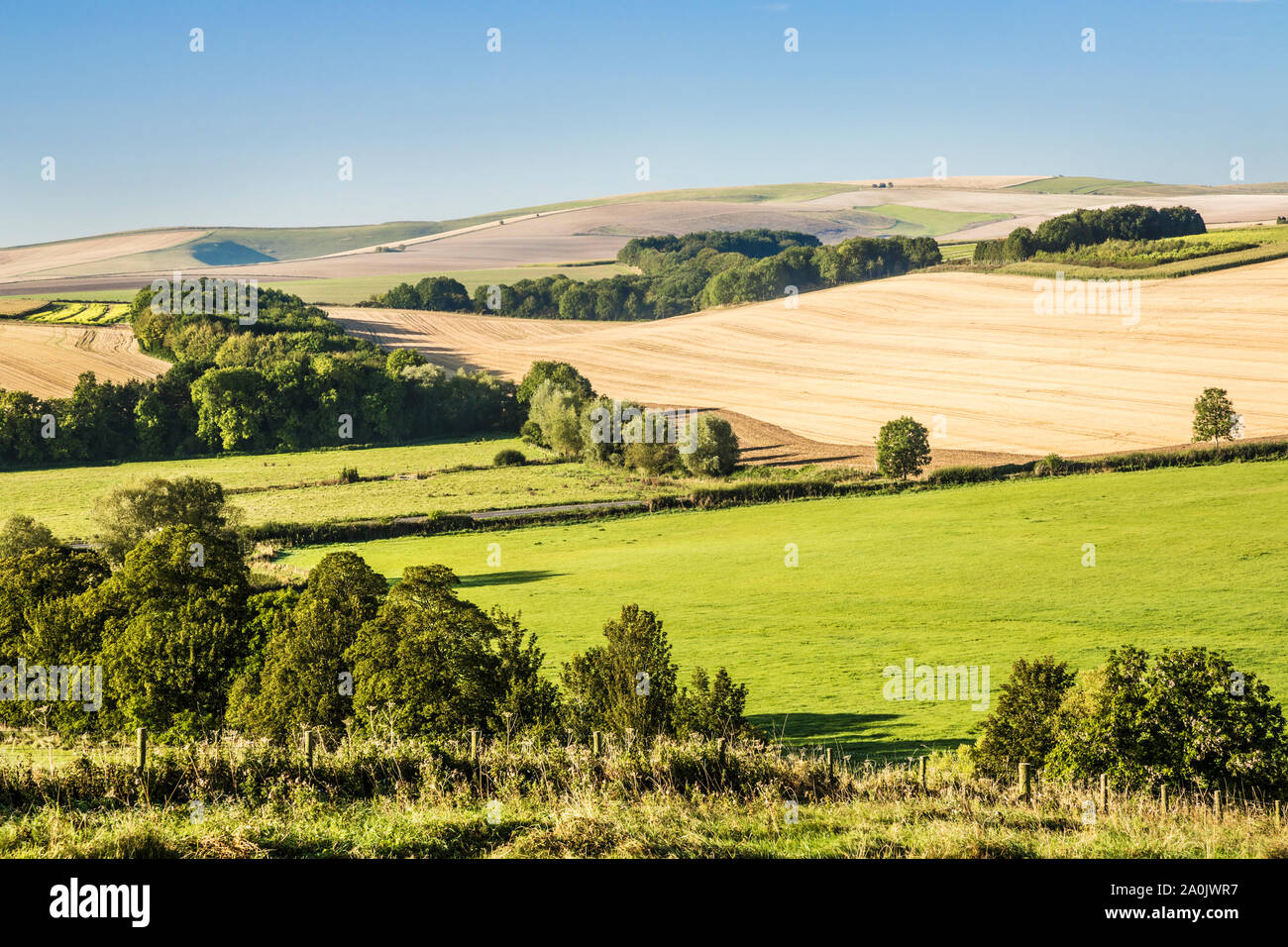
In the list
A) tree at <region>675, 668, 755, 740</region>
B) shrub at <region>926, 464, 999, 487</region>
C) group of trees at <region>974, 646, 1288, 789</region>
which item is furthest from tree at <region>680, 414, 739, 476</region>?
group of trees at <region>974, 646, 1288, 789</region>

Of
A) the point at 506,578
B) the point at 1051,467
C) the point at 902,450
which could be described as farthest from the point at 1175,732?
the point at 1051,467

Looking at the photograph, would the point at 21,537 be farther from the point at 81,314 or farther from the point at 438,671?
the point at 81,314

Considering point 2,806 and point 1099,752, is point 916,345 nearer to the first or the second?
point 1099,752

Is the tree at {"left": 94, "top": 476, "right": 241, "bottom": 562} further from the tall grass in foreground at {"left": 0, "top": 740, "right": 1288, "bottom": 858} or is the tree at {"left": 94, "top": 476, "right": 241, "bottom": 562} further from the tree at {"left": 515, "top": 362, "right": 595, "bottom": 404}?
the tree at {"left": 515, "top": 362, "right": 595, "bottom": 404}

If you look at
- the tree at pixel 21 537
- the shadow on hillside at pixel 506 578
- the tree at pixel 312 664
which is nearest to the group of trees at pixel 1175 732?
the tree at pixel 312 664

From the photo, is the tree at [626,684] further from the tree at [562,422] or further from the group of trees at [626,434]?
the tree at [562,422]

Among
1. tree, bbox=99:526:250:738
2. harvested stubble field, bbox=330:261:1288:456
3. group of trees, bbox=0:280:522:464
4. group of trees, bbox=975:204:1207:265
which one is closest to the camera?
tree, bbox=99:526:250:738
